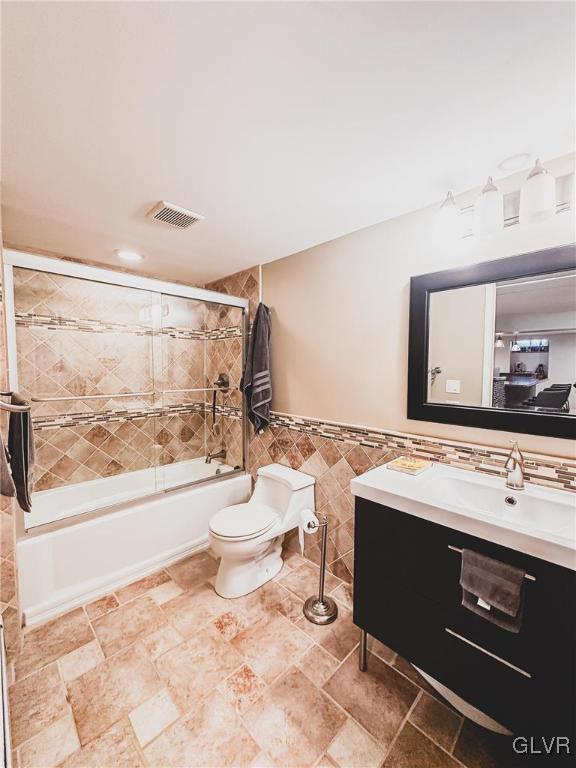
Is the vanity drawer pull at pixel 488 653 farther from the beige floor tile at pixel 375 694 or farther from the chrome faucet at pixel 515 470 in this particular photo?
the chrome faucet at pixel 515 470

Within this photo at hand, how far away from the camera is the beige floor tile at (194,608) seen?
1.71 metres

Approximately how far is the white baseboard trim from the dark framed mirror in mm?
1946

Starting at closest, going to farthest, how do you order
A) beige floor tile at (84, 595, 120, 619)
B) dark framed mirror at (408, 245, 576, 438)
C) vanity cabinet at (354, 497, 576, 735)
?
vanity cabinet at (354, 497, 576, 735)
dark framed mirror at (408, 245, 576, 438)
beige floor tile at (84, 595, 120, 619)

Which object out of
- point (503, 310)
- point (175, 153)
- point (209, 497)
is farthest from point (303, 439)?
point (175, 153)

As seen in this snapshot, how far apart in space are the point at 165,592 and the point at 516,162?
2.92 m

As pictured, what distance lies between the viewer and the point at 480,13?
78 cm

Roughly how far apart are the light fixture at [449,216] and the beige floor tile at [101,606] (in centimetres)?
275

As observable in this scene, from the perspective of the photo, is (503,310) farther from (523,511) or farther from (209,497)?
(209,497)

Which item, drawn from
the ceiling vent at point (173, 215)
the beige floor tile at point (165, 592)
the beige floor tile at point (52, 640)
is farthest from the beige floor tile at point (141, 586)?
the ceiling vent at point (173, 215)

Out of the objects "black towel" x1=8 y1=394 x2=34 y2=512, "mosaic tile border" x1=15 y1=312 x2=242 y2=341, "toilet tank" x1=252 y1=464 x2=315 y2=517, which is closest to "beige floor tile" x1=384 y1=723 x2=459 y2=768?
"toilet tank" x1=252 y1=464 x2=315 y2=517

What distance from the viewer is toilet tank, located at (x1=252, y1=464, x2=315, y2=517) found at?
214cm

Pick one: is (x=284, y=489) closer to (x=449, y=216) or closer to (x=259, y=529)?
(x=259, y=529)

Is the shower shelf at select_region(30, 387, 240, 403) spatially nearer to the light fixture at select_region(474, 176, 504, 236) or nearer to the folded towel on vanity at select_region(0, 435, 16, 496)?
the folded towel on vanity at select_region(0, 435, 16, 496)

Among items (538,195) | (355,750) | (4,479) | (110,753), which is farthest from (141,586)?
(538,195)
